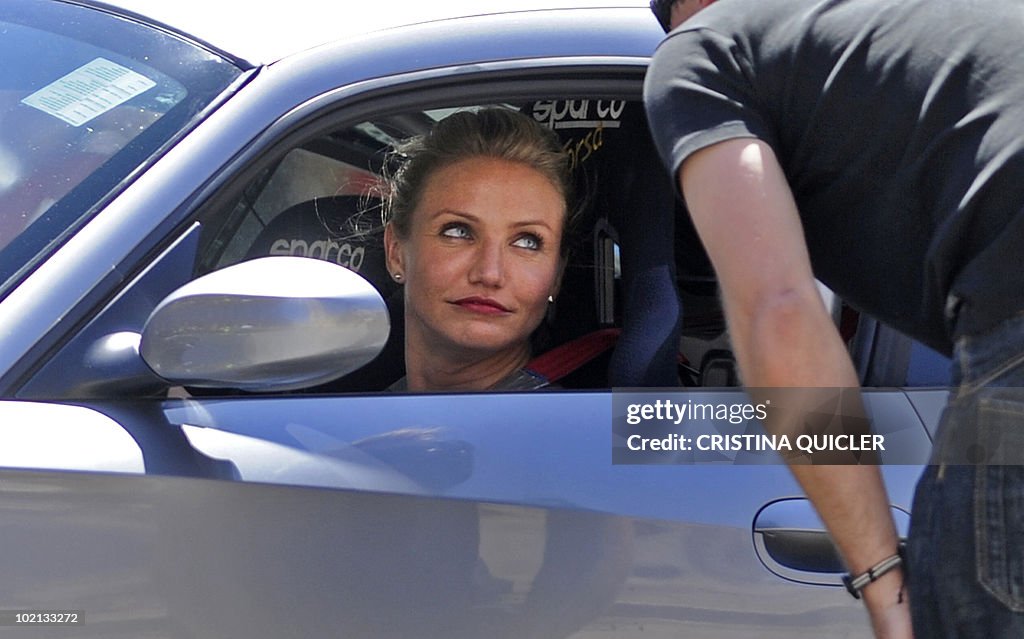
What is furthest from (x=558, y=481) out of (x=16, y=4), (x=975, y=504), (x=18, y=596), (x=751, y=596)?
(x=16, y=4)

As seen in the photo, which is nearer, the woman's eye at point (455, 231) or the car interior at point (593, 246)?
the car interior at point (593, 246)

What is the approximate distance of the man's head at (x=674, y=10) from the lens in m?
1.66

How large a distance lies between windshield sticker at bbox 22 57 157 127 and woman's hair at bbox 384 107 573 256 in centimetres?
52

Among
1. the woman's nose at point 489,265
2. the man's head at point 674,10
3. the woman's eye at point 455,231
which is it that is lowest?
the woman's nose at point 489,265

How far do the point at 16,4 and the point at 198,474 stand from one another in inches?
34.3

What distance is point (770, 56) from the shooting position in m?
1.32

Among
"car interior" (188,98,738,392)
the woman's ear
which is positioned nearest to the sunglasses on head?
"car interior" (188,98,738,392)

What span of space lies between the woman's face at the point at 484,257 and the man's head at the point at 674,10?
0.44 m

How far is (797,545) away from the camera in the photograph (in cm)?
155

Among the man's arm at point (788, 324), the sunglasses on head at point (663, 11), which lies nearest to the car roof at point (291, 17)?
the sunglasses on head at point (663, 11)

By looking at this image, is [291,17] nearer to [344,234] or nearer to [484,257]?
[484,257]

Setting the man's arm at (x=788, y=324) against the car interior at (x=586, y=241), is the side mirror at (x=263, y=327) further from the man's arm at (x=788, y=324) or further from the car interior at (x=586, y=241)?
the man's arm at (x=788, y=324)

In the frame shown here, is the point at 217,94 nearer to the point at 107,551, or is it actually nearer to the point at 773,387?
the point at 107,551

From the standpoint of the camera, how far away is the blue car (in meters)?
1.51
